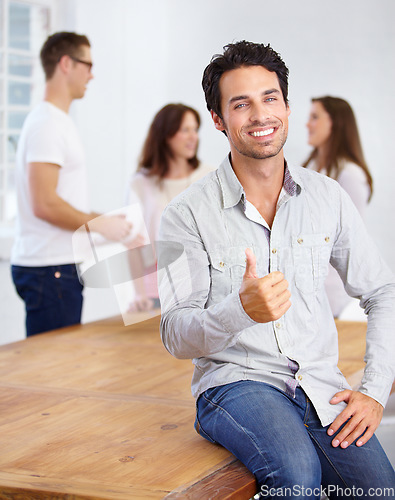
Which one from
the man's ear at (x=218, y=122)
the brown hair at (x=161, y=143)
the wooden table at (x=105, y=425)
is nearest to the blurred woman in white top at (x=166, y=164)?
the brown hair at (x=161, y=143)

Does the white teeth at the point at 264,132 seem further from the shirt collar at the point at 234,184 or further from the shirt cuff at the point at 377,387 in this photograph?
the shirt cuff at the point at 377,387

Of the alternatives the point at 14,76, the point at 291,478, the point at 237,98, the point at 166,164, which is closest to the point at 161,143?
the point at 166,164

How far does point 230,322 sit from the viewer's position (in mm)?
1207

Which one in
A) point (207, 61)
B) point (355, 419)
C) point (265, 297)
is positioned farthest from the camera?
point (207, 61)

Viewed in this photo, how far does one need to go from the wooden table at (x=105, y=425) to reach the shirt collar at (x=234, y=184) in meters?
0.50

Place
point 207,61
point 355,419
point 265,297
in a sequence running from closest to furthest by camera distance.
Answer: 1. point 265,297
2. point 355,419
3. point 207,61

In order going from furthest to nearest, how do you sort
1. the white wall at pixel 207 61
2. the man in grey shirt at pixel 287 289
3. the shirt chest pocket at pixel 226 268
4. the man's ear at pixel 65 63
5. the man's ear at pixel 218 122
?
the white wall at pixel 207 61, the man's ear at pixel 65 63, the man's ear at pixel 218 122, the shirt chest pocket at pixel 226 268, the man in grey shirt at pixel 287 289

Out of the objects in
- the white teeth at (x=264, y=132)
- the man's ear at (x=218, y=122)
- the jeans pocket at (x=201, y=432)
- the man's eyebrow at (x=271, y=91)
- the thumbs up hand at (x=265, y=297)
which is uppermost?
the man's eyebrow at (x=271, y=91)

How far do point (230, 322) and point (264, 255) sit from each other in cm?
25

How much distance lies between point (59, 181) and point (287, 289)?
146 cm

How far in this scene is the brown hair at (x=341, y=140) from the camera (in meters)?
3.02

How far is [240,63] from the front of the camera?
1.43 meters

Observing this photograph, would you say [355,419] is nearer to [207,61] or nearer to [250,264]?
[250,264]

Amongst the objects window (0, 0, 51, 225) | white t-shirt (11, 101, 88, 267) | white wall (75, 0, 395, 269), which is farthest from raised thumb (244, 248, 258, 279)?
white wall (75, 0, 395, 269)
